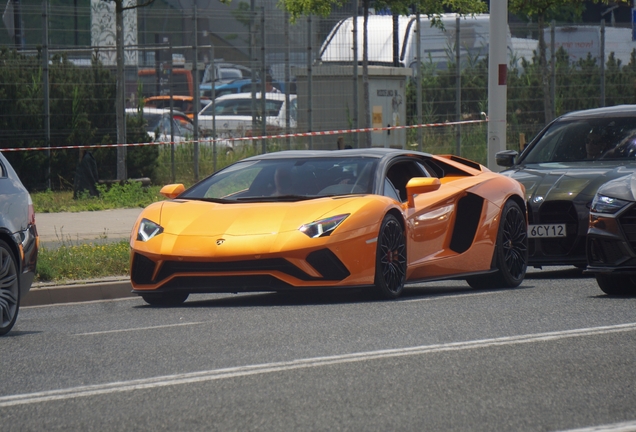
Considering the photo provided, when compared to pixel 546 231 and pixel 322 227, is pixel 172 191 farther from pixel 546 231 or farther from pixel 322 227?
pixel 546 231

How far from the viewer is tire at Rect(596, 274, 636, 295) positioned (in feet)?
31.1

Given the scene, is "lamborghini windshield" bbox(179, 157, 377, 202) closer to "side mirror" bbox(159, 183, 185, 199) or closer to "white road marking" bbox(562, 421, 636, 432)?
"side mirror" bbox(159, 183, 185, 199)

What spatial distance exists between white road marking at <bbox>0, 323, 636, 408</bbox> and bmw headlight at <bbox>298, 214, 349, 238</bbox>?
7.11 ft

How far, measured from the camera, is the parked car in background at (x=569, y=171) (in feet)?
36.5

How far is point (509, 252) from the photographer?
10.7 meters

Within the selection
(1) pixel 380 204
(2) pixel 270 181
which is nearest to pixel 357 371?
(1) pixel 380 204

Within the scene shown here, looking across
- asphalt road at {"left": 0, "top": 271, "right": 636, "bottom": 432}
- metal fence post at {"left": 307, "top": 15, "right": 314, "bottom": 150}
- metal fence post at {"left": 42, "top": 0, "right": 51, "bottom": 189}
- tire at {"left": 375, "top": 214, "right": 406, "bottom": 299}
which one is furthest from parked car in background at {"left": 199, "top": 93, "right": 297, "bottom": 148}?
asphalt road at {"left": 0, "top": 271, "right": 636, "bottom": 432}

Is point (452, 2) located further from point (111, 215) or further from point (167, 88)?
point (111, 215)

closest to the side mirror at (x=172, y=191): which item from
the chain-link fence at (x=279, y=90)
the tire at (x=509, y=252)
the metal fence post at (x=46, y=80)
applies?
the tire at (x=509, y=252)

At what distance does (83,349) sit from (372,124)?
18.4 m

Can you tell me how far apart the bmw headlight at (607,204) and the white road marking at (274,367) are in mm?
1831

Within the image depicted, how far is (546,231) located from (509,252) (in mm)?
718

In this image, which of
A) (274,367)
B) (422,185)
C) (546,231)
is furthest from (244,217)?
(546,231)

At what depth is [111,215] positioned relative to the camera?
61.2 ft
